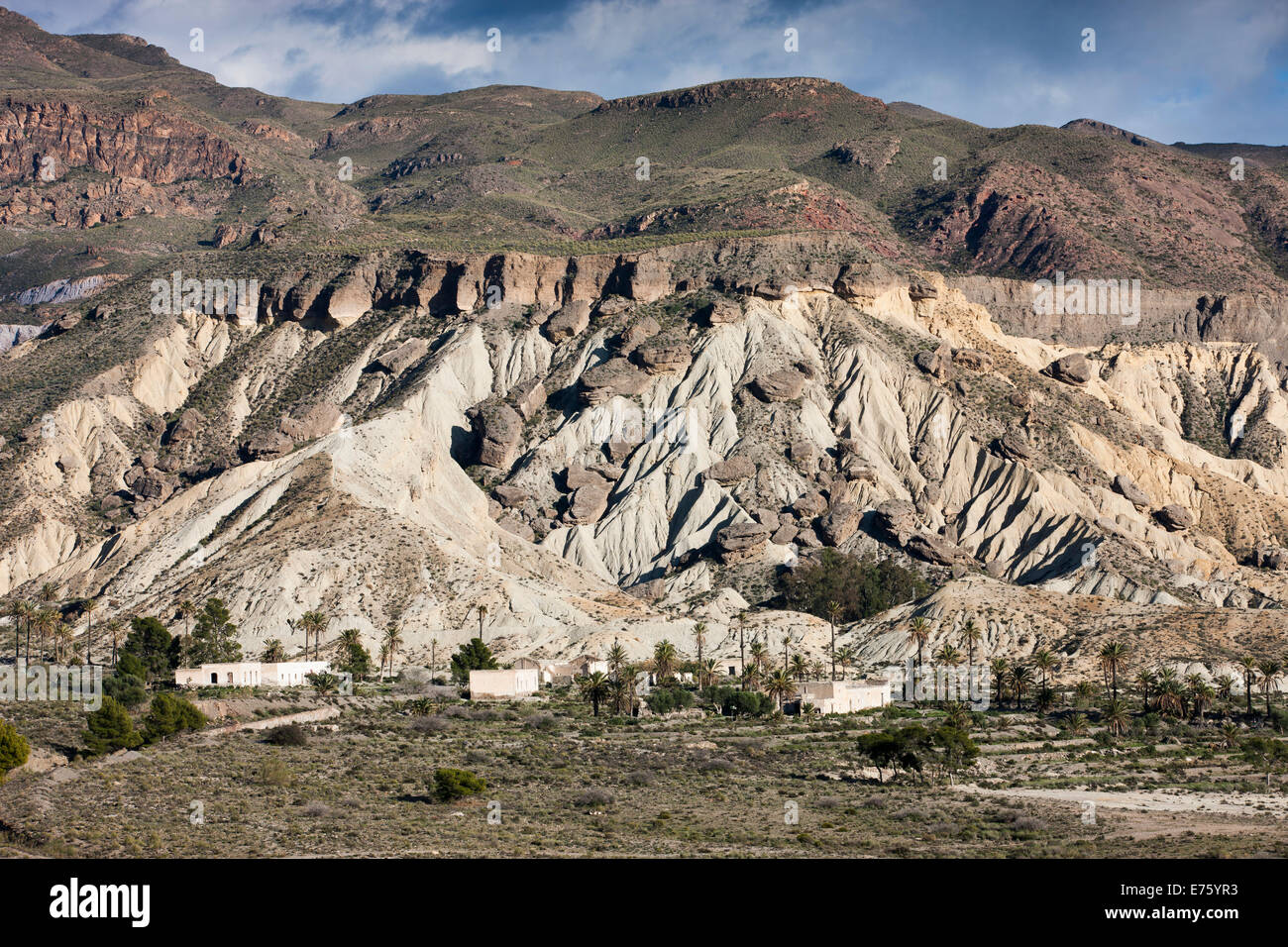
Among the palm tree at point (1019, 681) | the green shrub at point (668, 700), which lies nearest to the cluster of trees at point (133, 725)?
the green shrub at point (668, 700)

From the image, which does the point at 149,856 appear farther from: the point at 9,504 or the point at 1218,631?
the point at 9,504

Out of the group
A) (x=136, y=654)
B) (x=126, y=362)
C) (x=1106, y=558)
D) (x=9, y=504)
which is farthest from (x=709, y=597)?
(x=126, y=362)

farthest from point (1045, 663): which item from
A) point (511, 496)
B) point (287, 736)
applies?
point (511, 496)

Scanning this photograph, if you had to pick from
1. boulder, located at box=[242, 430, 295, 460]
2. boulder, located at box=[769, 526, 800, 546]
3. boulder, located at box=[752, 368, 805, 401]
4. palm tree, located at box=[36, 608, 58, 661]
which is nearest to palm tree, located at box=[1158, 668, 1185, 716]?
boulder, located at box=[769, 526, 800, 546]

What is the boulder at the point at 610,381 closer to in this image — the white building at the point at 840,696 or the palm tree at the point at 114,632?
the palm tree at the point at 114,632

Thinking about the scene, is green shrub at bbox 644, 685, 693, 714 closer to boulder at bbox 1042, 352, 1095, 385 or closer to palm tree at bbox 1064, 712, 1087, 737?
palm tree at bbox 1064, 712, 1087, 737

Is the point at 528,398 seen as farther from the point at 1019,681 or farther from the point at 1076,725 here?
the point at 1076,725
